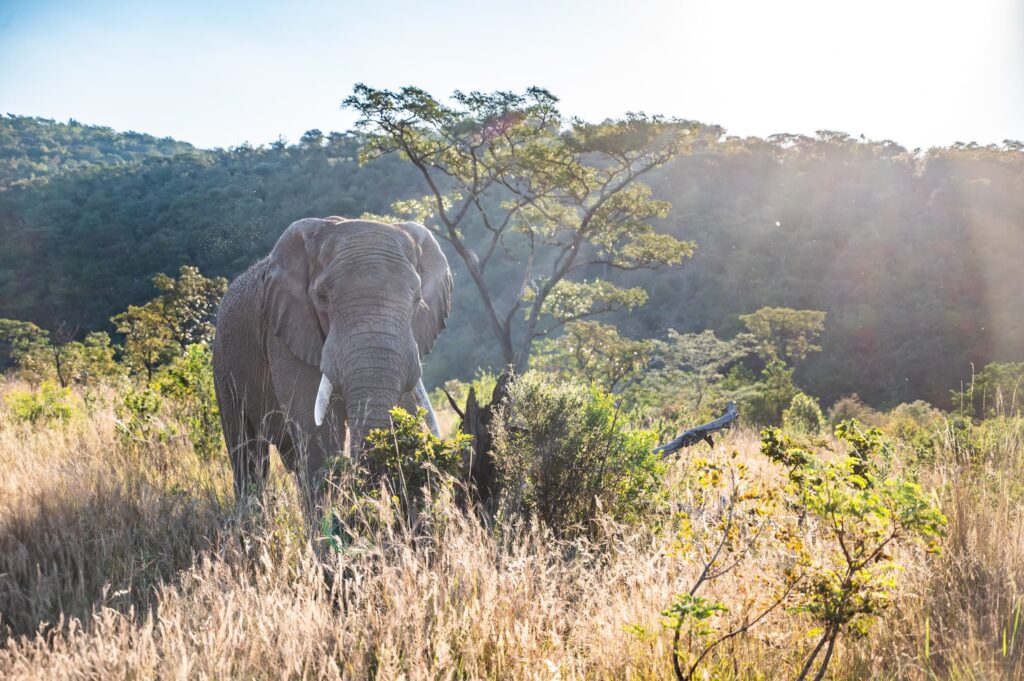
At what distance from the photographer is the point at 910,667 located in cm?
259

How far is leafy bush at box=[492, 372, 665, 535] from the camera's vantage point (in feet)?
14.5

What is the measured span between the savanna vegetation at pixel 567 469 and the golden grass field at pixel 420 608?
0.02 meters

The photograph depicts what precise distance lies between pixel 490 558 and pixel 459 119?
15956mm

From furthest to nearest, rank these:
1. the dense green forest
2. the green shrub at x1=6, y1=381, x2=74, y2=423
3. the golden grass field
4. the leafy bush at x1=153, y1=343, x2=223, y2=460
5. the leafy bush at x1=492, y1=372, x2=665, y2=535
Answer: the dense green forest < the green shrub at x1=6, y1=381, x2=74, y2=423 < the leafy bush at x1=153, y1=343, x2=223, y2=460 < the leafy bush at x1=492, y1=372, x2=665, y2=535 < the golden grass field

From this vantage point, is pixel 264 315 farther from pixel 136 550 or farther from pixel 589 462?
pixel 589 462

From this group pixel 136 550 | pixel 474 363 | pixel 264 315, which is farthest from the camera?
pixel 474 363

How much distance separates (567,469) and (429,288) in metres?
1.79

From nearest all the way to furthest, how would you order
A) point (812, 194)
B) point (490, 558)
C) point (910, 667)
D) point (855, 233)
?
1. point (910, 667)
2. point (490, 558)
3. point (855, 233)
4. point (812, 194)

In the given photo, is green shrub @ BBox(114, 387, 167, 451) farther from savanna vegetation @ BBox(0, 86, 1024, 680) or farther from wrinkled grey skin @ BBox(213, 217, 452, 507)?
wrinkled grey skin @ BBox(213, 217, 452, 507)

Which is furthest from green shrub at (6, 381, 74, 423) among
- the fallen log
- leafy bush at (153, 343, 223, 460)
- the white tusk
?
the fallen log

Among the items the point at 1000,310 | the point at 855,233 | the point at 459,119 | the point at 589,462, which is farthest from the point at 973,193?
the point at 589,462

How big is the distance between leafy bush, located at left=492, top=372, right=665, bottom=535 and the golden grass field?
15.3 inches

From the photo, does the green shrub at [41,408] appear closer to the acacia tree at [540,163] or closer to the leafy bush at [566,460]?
the leafy bush at [566,460]

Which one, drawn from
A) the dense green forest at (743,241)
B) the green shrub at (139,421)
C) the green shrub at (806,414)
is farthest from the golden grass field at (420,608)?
the dense green forest at (743,241)
